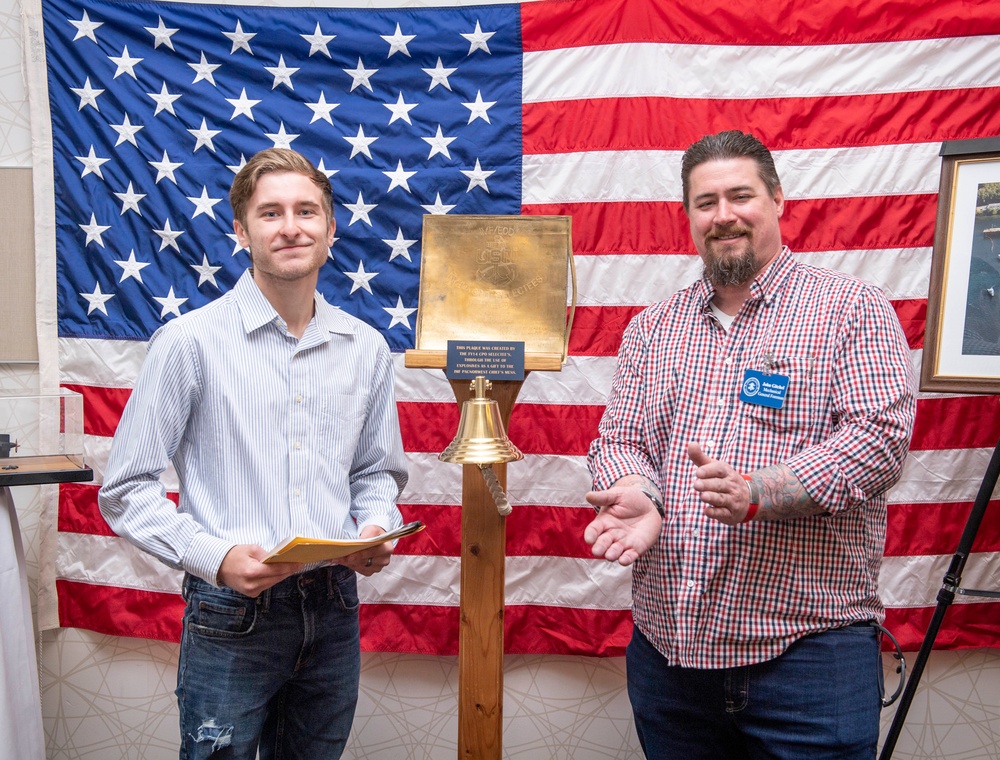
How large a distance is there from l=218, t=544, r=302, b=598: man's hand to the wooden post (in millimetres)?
491

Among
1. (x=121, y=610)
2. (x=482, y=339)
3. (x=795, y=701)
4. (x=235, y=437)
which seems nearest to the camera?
(x=795, y=701)

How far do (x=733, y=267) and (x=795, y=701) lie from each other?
905mm

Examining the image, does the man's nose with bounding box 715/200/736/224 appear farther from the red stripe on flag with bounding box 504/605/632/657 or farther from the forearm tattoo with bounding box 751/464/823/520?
the red stripe on flag with bounding box 504/605/632/657

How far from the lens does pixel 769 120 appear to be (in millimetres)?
2607

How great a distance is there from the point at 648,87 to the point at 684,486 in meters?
1.48

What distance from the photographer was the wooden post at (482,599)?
196 centimetres

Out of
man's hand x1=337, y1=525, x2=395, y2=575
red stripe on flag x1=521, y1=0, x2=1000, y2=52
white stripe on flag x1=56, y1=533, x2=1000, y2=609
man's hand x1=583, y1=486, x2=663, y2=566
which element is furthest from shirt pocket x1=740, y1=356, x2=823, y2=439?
red stripe on flag x1=521, y1=0, x2=1000, y2=52

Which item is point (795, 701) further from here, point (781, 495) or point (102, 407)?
point (102, 407)

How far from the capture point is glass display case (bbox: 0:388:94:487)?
6.76 ft

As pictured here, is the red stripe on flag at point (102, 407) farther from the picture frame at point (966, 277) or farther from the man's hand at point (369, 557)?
the picture frame at point (966, 277)

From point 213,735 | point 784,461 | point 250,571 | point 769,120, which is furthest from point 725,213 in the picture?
point 213,735

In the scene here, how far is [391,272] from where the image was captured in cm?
274

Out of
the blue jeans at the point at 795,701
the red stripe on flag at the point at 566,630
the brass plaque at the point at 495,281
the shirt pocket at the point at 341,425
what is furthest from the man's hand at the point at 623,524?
the red stripe on flag at the point at 566,630

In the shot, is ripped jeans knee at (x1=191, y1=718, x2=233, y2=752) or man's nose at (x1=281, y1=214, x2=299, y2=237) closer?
ripped jeans knee at (x1=191, y1=718, x2=233, y2=752)
